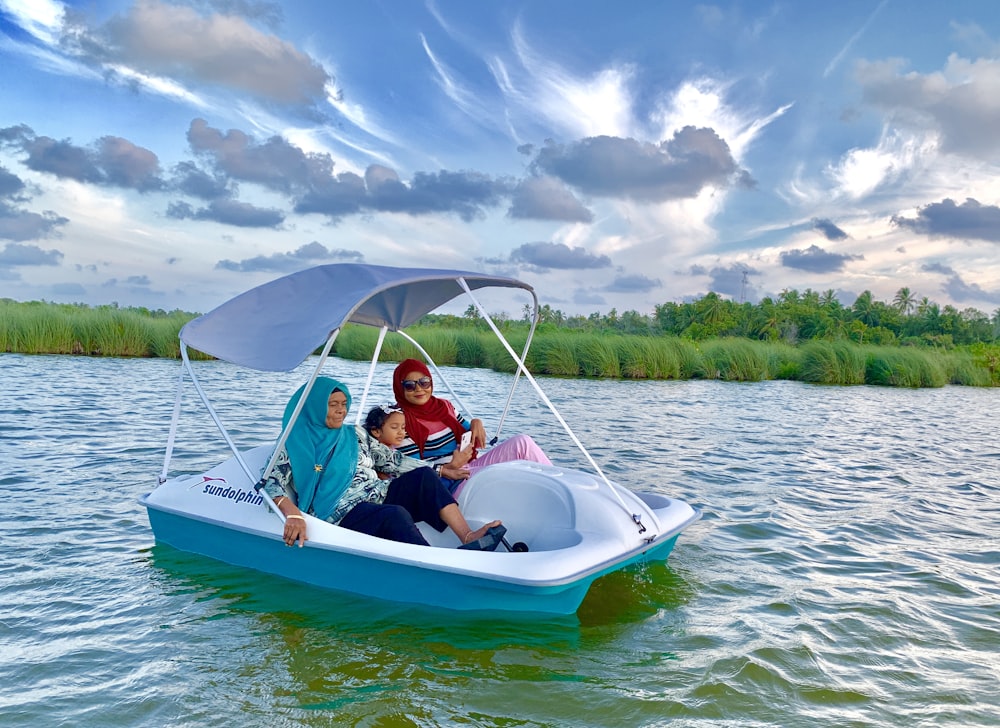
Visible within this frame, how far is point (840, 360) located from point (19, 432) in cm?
2339

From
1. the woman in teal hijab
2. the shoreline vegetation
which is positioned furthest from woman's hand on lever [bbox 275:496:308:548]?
the shoreline vegetation

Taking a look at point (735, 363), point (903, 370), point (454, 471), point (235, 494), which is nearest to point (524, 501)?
point (454, 471)

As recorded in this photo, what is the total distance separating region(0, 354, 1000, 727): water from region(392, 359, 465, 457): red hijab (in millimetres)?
1549

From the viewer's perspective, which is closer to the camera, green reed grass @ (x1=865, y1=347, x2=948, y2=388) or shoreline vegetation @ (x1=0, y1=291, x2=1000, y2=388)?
shoreline vegetation @ (x1=0, y1=291, x2=1000, y2=388)

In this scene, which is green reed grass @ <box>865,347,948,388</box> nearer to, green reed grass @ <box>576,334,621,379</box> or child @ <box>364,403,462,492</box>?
green reed grass @ <box>576,334,621,379</box>

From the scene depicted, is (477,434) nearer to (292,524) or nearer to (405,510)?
(405,510)

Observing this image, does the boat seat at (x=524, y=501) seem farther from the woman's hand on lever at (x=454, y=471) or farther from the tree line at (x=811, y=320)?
the tree line at (x=811, y=320)

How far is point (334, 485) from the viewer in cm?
479

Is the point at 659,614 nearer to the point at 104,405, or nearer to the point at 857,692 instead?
the point at 857,692

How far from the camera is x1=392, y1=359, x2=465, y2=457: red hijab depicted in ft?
19.5

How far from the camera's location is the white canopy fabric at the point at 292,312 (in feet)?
13.7

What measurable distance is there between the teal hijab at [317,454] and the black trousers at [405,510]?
0.18 m

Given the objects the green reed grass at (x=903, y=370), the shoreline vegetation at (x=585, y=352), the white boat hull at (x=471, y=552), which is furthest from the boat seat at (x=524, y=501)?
the green reed grass at (x=903, y=370)

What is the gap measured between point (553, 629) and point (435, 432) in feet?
6.79
